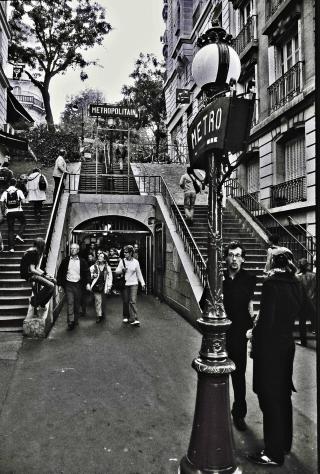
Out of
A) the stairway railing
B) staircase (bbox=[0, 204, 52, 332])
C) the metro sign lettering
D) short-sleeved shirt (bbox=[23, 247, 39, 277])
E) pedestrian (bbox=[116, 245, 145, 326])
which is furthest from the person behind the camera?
the metro sign lettering

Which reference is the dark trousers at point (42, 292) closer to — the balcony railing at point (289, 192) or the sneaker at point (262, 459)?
the sneaker at point (262, 459)

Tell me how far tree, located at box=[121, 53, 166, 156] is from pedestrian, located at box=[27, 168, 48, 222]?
844 inches

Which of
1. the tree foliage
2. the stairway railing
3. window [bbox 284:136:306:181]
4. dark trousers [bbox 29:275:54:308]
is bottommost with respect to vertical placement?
dark trousers [bbox 29:275:54:308]

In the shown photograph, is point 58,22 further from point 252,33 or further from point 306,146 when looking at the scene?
point 306,146

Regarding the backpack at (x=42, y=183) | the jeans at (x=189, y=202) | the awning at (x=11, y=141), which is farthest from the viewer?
the awning at (x=11, y=141)

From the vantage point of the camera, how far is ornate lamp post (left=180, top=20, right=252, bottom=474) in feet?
10.2

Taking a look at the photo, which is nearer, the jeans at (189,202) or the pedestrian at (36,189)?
the jeans at (189,202)

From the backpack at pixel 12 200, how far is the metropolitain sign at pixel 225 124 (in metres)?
8.02

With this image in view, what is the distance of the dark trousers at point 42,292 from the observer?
768 cm

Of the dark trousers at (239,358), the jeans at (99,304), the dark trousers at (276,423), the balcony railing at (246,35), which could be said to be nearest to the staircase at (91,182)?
the jeans at (99,304)

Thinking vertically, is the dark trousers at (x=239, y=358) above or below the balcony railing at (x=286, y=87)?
below

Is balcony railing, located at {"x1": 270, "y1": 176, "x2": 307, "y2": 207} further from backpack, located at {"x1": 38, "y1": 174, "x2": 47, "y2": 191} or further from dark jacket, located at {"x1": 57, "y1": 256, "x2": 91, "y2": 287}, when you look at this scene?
backpack, located at {"x1": 38, "y1": 174, "x2": 47, "y2": 191}

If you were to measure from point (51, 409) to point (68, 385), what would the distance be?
735mm

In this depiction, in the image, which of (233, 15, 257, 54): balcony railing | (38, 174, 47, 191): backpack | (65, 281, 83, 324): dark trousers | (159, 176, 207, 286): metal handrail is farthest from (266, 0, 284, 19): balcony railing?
(65, 281, 83, 324): dark trousers
